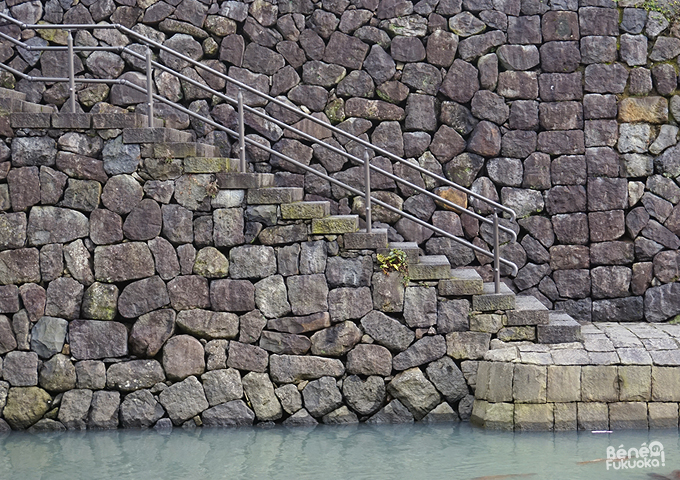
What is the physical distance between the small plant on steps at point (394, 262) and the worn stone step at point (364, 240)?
10 centimetres

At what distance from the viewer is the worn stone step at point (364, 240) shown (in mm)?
7039

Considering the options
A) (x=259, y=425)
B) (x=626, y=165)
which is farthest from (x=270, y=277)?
(x=626, y=165)

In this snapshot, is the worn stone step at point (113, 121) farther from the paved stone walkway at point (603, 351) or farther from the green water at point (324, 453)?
the paved stone walkway at point (603, 351)

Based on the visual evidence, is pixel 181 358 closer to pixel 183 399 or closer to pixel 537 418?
pixel 183 399

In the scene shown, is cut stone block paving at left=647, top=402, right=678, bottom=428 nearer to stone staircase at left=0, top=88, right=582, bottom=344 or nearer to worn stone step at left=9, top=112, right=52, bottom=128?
stone staircase at left=0, top=88, right=582, bottom=344

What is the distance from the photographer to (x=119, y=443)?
6.55 meters

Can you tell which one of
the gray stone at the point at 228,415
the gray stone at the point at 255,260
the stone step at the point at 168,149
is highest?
the stone step at the point at 168,149

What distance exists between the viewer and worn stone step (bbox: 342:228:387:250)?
704 centimetres

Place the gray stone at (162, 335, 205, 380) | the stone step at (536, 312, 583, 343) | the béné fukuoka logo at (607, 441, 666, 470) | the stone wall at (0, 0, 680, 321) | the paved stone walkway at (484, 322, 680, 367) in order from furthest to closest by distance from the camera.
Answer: the stone wall at (0, 0, 680, 321)
the gray stone at (162, 335, 205, 380)
the stone step at (536, 312, 583, 343)
the paved stone walkway at (484, 322, 680, 367)
the béné fukuoka logo at (607, 441, 666, 470)

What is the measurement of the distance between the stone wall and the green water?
2.46m

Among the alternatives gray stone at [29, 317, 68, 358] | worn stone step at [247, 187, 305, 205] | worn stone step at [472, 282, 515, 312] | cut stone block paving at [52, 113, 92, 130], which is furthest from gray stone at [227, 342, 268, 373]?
cut stone block paving at [52, 113, 92, 130]

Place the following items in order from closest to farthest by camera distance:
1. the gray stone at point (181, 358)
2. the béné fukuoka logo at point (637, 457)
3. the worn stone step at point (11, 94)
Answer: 1. the béné fukuoka logo at point (637, 457)
2. the gray stone at point (181, 358)
3. the worn stone step at point (11, 94)

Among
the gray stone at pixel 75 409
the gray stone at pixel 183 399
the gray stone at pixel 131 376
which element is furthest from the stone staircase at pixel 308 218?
the gray stone at pixel 75 409

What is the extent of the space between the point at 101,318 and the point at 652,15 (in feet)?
21.4
